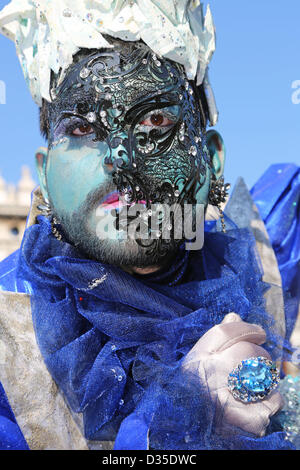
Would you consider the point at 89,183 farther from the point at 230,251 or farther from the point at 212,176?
the point at 230,251

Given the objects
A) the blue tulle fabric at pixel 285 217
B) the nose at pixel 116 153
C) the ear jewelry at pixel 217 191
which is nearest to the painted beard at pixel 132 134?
the nose at pixel 116 153

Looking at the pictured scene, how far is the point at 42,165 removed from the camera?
164 cm

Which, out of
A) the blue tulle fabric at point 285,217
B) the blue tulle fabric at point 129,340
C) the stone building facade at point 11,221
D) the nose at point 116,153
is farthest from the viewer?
the stone building facade at point 11,221

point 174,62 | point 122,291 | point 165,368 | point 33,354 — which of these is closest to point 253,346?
point 165,368

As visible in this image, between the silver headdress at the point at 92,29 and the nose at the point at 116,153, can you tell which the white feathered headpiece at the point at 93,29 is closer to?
the silver headdress at the point at 92,29

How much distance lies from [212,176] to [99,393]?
2.24 feet

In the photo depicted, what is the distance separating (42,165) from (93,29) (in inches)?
16.4

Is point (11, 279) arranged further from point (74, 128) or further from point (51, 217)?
point (74, 128)

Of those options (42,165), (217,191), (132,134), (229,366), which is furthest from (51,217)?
(229,366)

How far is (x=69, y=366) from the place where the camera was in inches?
50.3

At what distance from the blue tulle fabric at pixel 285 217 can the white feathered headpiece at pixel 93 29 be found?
0.71 metres

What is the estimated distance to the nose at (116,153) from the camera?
4.37 feet

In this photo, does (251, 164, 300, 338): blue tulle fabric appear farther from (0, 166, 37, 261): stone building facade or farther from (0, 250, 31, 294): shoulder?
(0, 166, 37, 261): stone building facade

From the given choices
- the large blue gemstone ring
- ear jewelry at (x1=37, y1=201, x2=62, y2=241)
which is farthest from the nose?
the large blue gemstone ring
